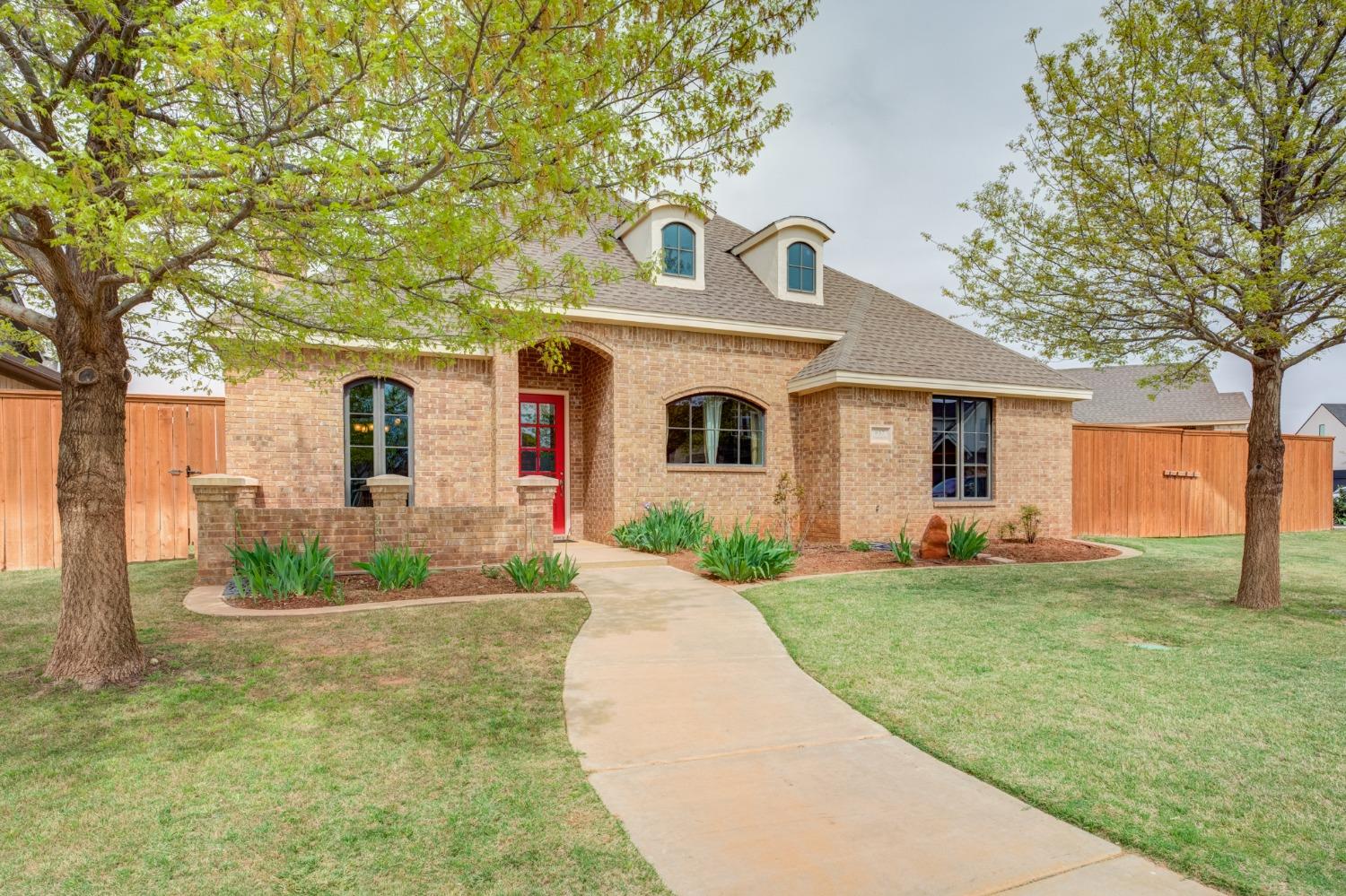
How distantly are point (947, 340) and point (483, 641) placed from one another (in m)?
11.7

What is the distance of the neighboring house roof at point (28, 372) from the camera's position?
1257cm

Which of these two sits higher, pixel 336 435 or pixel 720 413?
pixel 720 413

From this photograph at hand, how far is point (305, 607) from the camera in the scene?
22.7 ft

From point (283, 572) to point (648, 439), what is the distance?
638 centimetres

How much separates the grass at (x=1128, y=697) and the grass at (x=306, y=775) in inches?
80.2

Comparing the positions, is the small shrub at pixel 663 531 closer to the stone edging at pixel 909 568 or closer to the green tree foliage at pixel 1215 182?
the stone edging at pixel 909 568

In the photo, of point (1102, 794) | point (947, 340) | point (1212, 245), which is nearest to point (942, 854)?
point (1102, 794)

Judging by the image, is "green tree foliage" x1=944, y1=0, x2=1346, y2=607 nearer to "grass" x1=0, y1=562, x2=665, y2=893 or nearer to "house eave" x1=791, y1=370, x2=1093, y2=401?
"house eave" x1=791, y1=370, x2=1093, y2=401

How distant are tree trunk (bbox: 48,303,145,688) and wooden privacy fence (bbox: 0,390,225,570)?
6185mm

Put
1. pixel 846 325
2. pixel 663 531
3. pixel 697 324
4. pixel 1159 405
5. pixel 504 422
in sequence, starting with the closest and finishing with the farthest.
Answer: pixel 663 531, pixel 504 422, pixel 697 324, pixel 846 325, pixel 1159 405

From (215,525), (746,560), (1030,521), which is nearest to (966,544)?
(1030,521)

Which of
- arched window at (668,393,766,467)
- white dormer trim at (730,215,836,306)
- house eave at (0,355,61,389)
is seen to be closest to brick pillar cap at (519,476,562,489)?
arched window at (668,393,766,467)

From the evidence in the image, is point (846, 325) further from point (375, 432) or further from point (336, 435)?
point (336, 435)

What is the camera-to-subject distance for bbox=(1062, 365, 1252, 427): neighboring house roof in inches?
1036
